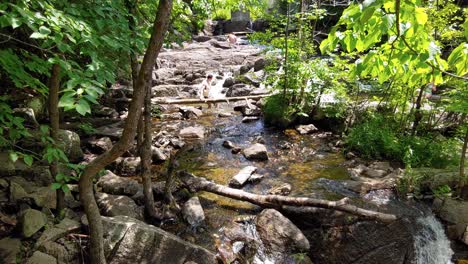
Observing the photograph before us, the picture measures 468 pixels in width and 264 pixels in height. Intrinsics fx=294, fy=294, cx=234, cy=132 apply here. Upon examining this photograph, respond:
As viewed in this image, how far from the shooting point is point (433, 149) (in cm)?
773

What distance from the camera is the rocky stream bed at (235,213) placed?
3.80m

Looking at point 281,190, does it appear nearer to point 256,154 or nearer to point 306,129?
point 256,154

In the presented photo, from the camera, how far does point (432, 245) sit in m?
5.09

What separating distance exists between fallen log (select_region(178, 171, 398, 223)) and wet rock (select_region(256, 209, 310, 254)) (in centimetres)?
40

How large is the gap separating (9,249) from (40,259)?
41 centimetres

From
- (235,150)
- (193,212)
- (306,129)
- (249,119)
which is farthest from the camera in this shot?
(249,119)

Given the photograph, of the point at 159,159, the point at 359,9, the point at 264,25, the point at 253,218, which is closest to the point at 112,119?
the point at 159,159

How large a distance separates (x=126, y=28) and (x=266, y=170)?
Result: 566cm

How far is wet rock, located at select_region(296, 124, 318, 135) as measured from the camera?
10788 mm

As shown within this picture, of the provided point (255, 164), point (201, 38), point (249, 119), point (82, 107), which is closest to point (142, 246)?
point (82, 107)

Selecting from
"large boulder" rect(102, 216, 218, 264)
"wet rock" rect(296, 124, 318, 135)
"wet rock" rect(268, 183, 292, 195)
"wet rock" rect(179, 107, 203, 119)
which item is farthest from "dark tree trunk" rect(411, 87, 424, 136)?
"wet rock" rect(179, 107, 203, 119)

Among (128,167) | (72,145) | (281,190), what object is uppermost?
(72,145)

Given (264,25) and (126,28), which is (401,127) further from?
(264,25)

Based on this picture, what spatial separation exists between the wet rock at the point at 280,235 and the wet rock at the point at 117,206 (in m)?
2.23
